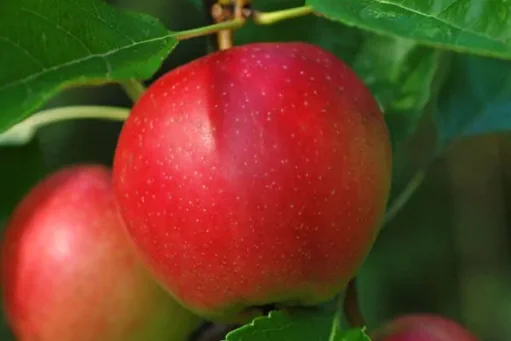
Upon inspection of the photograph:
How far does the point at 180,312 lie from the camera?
0.64 meters

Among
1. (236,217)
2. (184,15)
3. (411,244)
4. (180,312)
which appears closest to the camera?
(236,217)

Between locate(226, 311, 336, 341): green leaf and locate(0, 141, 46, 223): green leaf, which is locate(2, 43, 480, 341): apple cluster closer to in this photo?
locate(226, 311, 336, 341): green leaf

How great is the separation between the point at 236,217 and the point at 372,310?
3.86 feet

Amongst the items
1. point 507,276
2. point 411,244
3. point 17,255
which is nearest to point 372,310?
point 411,244

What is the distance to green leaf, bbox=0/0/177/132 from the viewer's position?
15.9 inches

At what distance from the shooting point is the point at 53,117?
759mm

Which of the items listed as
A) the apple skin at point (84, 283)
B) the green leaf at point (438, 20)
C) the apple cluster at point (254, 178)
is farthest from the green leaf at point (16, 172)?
the green leaf at point (438, 20)

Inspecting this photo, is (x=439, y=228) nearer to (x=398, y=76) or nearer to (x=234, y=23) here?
(x=398, y=76)

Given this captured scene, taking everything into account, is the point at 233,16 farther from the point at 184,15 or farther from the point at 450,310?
the point at 450,310

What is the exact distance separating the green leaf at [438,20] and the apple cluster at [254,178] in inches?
2.9

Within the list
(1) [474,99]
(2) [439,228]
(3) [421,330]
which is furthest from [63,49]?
(2) [439,228]

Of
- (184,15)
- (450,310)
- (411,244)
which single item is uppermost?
(184,15)

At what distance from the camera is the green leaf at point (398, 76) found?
71 cm

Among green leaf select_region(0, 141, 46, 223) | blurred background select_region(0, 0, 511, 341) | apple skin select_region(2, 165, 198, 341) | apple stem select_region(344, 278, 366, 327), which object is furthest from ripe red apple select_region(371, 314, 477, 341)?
blurred background select_region(0, 0, 511, 341)
